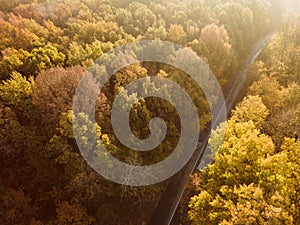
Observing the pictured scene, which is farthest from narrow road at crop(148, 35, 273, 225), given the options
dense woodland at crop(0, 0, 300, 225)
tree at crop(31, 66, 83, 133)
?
tree at crop(31, 66, 83, 133)

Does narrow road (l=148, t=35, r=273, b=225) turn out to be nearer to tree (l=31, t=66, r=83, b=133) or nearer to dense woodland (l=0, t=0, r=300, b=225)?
dense woodland (l=0, t=0, r=300, b=225)

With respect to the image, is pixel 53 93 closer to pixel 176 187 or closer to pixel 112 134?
pixel 112 134

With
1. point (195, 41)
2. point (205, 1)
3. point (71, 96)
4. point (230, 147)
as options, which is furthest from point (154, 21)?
point (230, 147)

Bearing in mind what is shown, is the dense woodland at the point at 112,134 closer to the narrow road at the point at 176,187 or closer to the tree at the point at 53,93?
the tree at the point at 53,93

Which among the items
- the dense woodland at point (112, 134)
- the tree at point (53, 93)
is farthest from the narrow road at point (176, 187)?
the tree at point (53, 93)

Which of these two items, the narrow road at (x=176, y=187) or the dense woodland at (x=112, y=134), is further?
the narrow road at (x=176, y=187)

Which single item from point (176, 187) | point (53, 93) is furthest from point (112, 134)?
point (176, 187)

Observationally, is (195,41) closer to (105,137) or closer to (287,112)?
(287,112)

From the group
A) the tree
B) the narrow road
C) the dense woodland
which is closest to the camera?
the dense woodland

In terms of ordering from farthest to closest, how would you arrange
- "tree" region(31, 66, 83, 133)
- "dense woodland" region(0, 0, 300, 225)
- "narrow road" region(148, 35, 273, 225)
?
"narrow road" region(148, 35, 273, 225)
"tree" region(31, 66, 83, 133)
"dense woodland" region(0, 0, 300, 225)

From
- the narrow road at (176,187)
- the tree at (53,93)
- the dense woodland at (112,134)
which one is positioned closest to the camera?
the dense woodland at (112,134)
